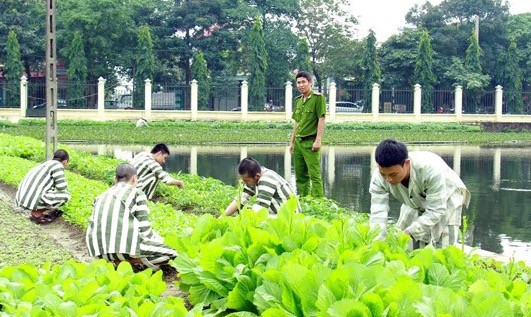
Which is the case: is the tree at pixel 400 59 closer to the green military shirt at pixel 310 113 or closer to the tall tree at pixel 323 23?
the tall tree at pixel 323 23

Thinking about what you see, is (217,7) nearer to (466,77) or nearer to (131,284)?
(466,77)

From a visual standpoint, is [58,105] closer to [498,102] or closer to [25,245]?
[498,102]

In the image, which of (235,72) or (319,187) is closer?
(319,187)

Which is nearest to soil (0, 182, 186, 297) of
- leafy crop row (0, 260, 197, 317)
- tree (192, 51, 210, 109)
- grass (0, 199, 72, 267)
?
grass (0, 199, 72, 267)

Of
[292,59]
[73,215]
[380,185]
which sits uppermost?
[292,59]

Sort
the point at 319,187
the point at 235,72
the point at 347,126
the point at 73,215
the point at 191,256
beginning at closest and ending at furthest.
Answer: the point at 191,256 < the point at 73,215 < the point at 319,187 < the point at 347,126 < the point at 235,72

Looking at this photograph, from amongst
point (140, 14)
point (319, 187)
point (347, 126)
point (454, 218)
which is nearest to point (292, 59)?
point (140, 14)

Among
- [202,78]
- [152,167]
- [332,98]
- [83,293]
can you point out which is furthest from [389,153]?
[202,78]

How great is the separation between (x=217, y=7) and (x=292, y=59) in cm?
524

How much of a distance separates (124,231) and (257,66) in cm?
3670

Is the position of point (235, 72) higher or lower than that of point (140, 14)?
lower

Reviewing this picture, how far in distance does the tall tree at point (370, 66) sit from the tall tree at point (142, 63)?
36.3 ft

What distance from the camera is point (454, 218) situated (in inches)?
217

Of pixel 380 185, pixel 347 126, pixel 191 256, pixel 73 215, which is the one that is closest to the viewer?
pixel 191 256
